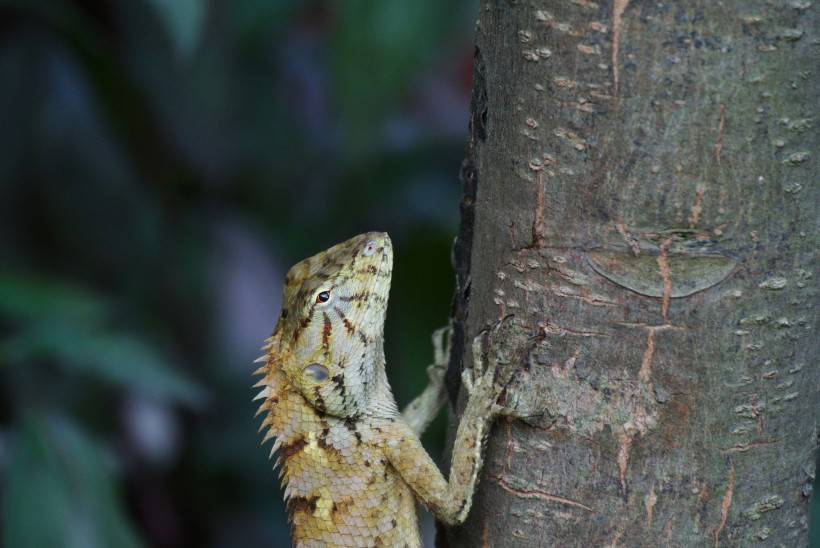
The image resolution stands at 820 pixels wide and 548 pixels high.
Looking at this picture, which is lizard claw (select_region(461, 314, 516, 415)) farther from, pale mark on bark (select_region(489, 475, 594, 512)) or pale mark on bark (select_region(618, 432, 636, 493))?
pale mark on bark (select_region(618, 432, 636, 493))

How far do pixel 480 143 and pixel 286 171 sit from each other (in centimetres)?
380

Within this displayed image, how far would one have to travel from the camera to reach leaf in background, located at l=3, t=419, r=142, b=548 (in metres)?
3.69

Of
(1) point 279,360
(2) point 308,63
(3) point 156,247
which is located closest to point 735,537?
(1) point 279,360

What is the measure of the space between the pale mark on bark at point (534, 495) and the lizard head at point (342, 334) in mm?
816

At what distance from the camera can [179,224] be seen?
5398 mm

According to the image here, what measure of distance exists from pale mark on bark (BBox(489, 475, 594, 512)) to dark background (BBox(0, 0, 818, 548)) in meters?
2.10

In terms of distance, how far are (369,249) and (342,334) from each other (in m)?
0.28

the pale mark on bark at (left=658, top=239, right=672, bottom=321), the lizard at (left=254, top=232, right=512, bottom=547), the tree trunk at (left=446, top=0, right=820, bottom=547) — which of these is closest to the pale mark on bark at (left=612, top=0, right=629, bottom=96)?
the tree trunk at (left=446, top=0, right=820, bottom=547)

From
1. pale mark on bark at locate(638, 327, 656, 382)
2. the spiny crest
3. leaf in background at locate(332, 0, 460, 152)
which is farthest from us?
leaf in background at locate(332, 0, 460, 152)

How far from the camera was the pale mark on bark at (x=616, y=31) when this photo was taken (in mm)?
1486

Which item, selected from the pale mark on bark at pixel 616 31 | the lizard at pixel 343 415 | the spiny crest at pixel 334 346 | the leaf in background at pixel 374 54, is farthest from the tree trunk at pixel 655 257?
the leaf in background at pixel 374 54

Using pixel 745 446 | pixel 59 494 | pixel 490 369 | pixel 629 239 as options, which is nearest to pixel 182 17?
pixel 490 369

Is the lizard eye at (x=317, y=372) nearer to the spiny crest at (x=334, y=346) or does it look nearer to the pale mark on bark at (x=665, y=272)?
the spiny crest at (x=334, y=346)

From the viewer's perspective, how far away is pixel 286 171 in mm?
5480
